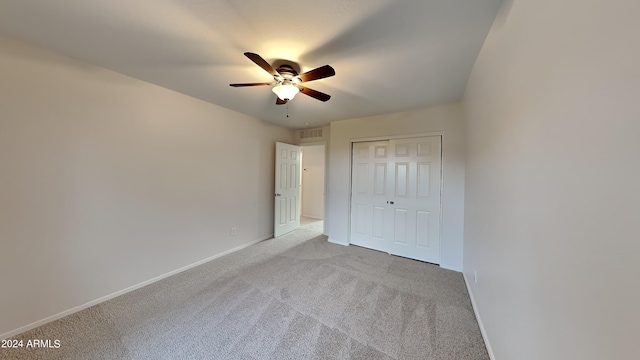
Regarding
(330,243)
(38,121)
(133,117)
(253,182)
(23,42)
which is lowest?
(330,243)

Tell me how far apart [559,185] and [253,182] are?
3609mm

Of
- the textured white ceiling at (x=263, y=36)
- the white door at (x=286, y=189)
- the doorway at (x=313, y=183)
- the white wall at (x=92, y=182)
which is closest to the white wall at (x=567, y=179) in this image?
the textured white ceiling at (x=263, y=36)

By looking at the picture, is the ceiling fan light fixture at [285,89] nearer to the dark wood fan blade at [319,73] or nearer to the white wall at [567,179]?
the dark wood fan blade at [319,73]

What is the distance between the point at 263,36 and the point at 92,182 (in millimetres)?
2138

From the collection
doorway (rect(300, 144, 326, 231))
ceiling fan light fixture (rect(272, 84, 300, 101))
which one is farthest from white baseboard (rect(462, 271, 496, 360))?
doorway (rect(300, 144, 326, 231))

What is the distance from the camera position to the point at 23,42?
1.64 m

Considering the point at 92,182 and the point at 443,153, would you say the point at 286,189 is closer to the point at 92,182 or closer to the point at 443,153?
the point at 92,182

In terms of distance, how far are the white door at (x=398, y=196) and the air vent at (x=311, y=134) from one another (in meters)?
1.02

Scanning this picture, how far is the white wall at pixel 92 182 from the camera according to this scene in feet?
5.36

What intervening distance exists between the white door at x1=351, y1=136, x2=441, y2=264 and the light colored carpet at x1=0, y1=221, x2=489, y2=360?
0.50 m

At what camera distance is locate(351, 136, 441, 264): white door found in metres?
3.02

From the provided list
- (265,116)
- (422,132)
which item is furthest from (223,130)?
(422,132)

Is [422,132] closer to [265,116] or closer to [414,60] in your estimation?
[414,60]

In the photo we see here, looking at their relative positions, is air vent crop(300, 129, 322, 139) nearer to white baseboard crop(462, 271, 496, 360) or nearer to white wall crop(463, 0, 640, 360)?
white wall crop(463, 0, 640, 360)
